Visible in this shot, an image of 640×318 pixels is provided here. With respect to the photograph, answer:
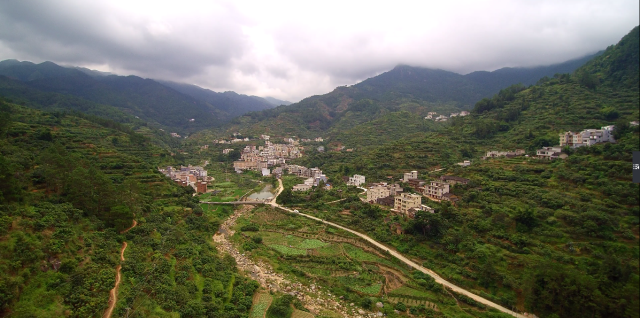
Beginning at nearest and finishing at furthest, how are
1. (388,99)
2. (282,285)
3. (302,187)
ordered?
(282,285), (302,187), (388,99)

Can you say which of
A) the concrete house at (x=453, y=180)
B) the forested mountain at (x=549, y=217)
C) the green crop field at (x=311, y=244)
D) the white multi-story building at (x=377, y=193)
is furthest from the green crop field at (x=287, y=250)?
the concrete house at (x=453, y=180)

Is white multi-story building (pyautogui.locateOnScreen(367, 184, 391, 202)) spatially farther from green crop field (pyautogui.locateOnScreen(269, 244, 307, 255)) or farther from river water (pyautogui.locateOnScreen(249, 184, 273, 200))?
river water (pyautogui.locateOnScreen(249, 184, 273, 200))

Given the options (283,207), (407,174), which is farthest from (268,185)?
(407,174)

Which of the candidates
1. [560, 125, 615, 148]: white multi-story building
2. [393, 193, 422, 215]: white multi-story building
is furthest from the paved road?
[560, 125, 615, 148]: white multi-story building

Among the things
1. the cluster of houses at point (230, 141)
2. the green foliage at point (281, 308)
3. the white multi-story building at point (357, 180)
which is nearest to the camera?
the green foliage at point (281, 308)

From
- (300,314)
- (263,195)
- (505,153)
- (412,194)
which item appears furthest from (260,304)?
(505,153)

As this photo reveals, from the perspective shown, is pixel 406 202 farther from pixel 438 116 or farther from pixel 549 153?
pixel 438 116

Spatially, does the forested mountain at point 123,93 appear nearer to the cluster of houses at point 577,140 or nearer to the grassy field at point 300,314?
the grassy field at point 300,314
